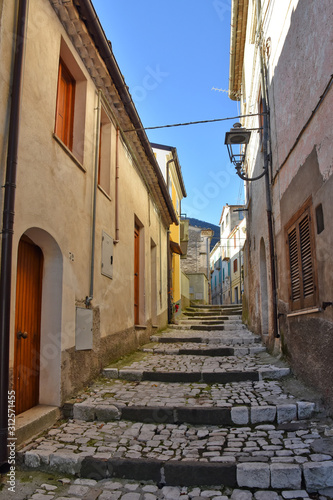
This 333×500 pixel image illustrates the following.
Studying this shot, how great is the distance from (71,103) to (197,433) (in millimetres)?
4493

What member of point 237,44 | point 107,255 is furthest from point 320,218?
point 237,44

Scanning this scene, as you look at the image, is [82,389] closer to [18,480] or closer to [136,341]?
[18,480]

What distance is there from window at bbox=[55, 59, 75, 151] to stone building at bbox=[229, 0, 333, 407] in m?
2.99

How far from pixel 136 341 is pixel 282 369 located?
10.9 feet

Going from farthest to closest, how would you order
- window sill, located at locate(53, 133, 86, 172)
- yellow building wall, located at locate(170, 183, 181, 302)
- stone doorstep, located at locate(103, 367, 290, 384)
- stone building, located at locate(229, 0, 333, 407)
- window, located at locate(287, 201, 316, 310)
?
yellow building wall, located at locate(170, 183, 181, 302), stone doorstep, located at locate(103, 367, 290, 384), window, located at locate(287, 201, 316, 310), window sill, located at locate(53, 133, 86, 172), stone building, located at locate(229, 0, 333, 407)

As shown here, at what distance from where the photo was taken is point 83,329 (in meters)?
4.90

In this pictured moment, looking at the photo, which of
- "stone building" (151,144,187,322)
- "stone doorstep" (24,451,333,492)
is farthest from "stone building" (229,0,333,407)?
"stone building" (151,144,187,322)

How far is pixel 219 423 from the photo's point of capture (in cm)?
407

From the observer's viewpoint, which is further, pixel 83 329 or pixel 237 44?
pixel 237 44

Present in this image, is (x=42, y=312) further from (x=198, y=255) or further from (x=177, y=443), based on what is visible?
(x=198, y=255)

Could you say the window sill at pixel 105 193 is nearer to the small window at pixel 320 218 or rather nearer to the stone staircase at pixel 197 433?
the stone staircase at pixel 197 433

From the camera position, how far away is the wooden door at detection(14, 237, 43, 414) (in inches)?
150

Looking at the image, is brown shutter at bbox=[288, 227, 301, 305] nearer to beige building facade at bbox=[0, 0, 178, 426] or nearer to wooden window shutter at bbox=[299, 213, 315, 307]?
wooden window shutter at bbox=[299, 213, 315, 307]

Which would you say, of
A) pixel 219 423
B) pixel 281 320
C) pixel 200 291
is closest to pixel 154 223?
pixel 281 320
